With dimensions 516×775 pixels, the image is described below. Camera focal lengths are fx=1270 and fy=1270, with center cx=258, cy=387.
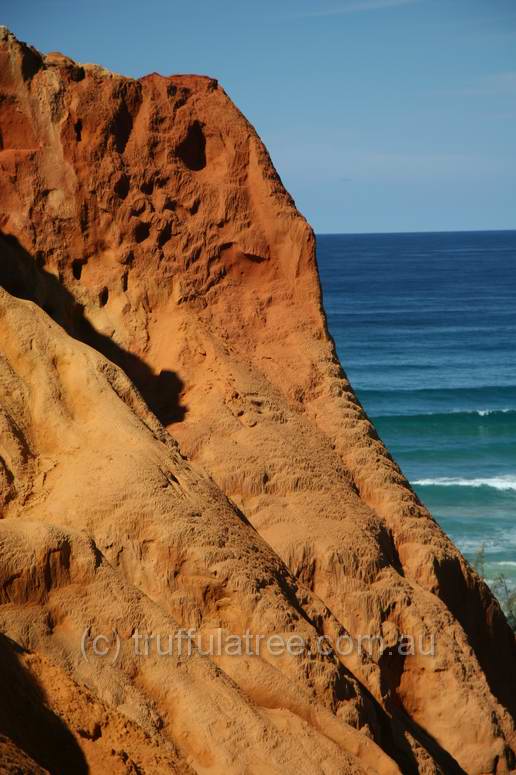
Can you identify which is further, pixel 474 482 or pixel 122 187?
pixel 474 482

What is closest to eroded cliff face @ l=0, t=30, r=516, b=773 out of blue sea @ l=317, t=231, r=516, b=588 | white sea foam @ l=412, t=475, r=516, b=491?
blue sea @ l=317, t=231, r=516, b=588

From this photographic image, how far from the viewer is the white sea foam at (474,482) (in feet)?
125

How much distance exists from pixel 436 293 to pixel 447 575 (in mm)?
81316

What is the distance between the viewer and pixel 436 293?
93.6 m

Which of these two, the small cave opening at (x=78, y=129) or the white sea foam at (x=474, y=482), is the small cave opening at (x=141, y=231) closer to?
the small cave opening at (x=78, y=129)

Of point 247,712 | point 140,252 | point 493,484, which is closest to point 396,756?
point 247,712

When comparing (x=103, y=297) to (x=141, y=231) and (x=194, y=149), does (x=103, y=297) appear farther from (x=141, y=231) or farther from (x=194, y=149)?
(x=194, y=149)

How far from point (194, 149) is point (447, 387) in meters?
37.2

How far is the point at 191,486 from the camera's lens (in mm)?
10883

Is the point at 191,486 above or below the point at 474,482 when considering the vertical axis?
below

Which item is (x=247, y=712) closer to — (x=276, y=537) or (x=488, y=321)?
(x=276, y=537)

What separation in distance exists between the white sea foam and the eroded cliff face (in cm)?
2348

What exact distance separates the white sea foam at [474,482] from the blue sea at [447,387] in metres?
0.03

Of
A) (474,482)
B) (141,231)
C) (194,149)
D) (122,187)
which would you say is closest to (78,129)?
(122,187)
